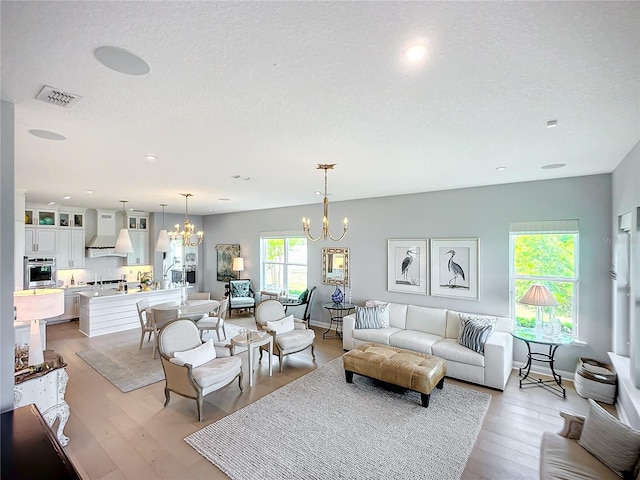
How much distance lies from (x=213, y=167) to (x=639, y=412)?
465 cm

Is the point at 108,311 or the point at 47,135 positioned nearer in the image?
the point at 47,135

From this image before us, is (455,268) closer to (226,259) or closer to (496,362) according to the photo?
(496,362)

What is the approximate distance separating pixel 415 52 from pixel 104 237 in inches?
362

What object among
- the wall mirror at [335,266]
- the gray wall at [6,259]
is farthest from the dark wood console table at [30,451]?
the wall mirror at [335,266]

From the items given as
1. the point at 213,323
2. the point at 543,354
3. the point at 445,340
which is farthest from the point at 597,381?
the point at 213,323

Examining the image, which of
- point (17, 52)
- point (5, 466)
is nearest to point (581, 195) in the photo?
point (17, 52)

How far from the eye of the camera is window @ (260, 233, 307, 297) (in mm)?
7391

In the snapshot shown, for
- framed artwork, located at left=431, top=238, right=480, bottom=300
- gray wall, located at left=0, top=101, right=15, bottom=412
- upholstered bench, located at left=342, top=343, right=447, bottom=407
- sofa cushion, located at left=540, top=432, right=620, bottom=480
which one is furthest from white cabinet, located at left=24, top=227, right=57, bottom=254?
sofa cushion, located at left=540, top=432, right=620, bottom=480

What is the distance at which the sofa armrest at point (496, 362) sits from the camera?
387 cm

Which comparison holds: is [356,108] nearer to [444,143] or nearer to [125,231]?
[444,143]

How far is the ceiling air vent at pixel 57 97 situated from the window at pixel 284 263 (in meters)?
5.46

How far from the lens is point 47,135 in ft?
8.43

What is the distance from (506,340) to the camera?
13.5 ft

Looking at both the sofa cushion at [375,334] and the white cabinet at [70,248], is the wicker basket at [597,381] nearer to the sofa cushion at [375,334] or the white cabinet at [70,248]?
the sofa cushion at [375,334]
